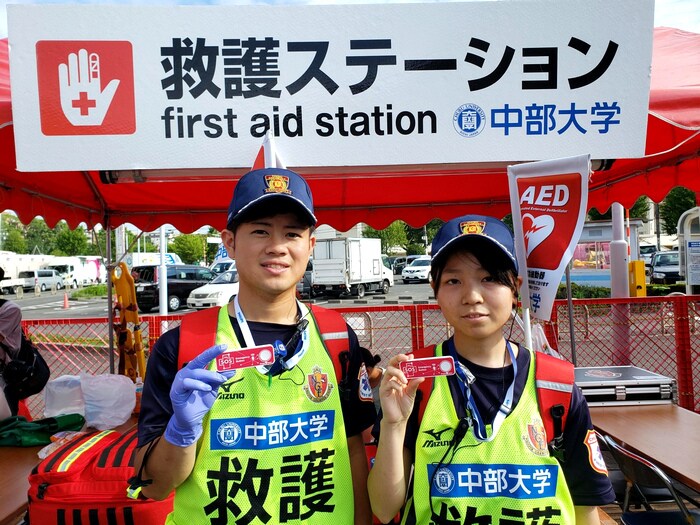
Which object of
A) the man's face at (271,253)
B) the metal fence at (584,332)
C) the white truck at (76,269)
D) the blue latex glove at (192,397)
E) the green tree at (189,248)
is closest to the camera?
the blue latex glove at (192,397)

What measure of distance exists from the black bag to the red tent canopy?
121cm

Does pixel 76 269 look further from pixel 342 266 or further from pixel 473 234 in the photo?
pixel 473 234

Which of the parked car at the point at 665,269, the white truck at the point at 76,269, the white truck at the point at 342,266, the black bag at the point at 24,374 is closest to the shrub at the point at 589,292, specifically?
the parked car at the point at 665,269

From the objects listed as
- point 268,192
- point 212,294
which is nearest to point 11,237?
point 212,294

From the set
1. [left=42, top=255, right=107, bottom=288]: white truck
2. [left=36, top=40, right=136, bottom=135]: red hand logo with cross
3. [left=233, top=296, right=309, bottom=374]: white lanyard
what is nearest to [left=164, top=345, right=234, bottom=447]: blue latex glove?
[left=233, top=296, right=309, bottom=374]: white lanyard

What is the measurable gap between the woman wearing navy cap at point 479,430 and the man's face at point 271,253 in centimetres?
45

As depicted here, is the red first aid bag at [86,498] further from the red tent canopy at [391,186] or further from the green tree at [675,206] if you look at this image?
the green tree at [675,206]

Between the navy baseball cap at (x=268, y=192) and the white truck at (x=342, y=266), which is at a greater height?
the navy baseball cap at (x=268, y=192)

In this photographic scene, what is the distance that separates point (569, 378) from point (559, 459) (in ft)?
0.86

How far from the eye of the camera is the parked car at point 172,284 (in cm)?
1981

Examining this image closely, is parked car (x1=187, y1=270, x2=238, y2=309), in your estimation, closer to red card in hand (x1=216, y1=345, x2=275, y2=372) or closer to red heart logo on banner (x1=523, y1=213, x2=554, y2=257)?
red heart logo on banner (x1=523, y1=213, x2=554, y2=257)

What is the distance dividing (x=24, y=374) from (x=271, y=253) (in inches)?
125

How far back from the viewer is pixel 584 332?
6902mm

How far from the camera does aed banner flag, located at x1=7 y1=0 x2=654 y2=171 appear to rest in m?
2.31
